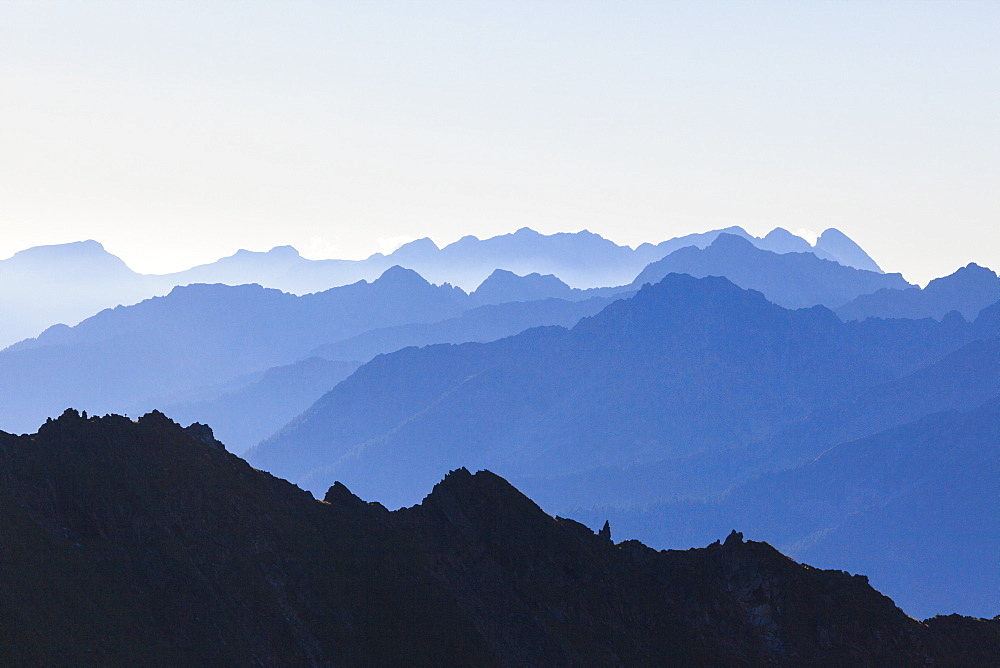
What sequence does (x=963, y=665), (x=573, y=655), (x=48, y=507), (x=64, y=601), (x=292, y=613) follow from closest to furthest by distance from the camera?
(x=64, y=601), (x=48, y=507), (x=292, y=613), (x=573, y=655), (x=963, y=665)

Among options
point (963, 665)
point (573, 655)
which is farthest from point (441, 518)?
point (963, 665)

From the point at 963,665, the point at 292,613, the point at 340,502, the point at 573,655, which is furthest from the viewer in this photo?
the point at 963,665

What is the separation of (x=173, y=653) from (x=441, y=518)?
38.7m

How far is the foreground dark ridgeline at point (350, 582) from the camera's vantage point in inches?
3501

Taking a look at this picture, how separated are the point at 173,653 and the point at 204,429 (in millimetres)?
35048

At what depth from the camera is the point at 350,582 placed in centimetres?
10675

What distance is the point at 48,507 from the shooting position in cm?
9306

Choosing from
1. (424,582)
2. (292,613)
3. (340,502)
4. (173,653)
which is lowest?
(173,653)

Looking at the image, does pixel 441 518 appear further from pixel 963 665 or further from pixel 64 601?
pixel 963 665

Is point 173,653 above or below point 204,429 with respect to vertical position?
below

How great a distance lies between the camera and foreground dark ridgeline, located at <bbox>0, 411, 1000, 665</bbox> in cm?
A: 8894

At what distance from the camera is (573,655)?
10962 cm

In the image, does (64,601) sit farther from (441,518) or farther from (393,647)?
(441,518)

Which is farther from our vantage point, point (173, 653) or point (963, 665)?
point (963, 665)
